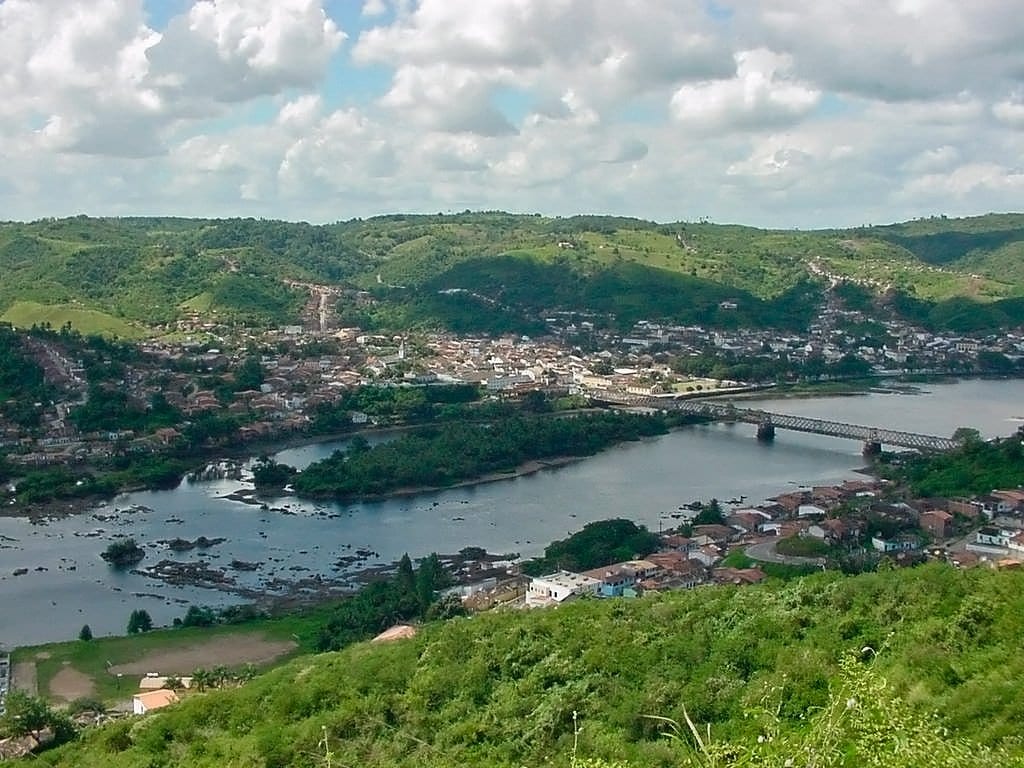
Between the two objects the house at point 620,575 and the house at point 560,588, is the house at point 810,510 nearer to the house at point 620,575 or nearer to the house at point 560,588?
the house at point 620,575

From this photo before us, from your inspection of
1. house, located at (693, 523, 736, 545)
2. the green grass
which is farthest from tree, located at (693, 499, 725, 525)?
the green grass

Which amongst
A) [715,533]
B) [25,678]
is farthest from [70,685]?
[715,533]

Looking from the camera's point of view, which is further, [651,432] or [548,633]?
[651,432]

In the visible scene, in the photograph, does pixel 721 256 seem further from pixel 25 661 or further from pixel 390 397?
pixel 25 661

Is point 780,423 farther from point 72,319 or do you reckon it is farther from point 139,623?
point 72,319

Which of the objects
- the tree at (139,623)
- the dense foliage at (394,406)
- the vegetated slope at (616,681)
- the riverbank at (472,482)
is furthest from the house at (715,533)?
the dense foliage at (394,406)

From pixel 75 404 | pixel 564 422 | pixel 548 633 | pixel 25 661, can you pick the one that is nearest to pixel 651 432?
pixel 564 422

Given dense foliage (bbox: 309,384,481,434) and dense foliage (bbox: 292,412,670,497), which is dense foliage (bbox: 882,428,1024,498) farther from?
dense foliage (bbox: 309,384,481,434)
